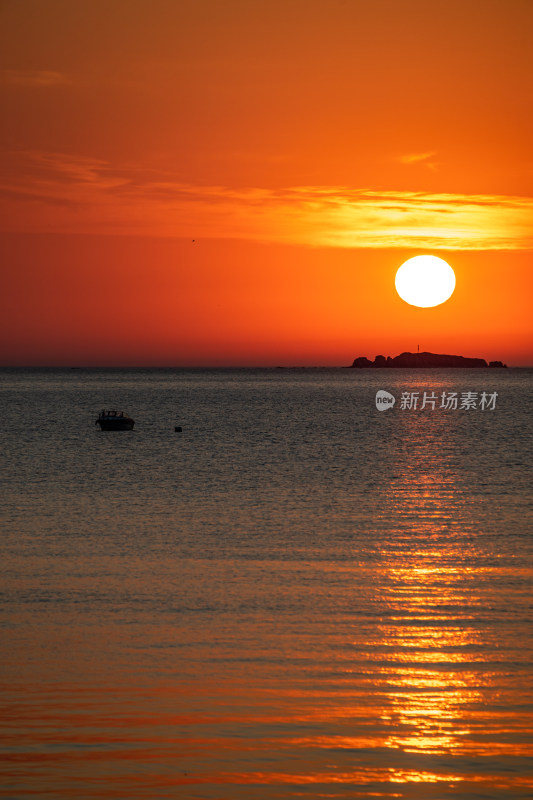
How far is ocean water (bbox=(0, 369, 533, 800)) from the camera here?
501 inches

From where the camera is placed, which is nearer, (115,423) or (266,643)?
(266,643)

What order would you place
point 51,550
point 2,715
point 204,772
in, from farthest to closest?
point 51,550, point 2,715, point 204,772

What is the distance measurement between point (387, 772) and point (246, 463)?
5355cm

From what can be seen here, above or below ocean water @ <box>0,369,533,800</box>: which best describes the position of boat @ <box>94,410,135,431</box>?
below

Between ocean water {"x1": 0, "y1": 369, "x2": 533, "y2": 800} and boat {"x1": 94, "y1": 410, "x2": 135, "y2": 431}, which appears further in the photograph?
boat {"x1": 94, "y1": 410, "x2": 135, "y2": 431}

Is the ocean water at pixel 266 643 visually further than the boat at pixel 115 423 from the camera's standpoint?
No

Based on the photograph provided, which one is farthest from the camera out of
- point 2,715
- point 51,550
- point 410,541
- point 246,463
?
point 246,463

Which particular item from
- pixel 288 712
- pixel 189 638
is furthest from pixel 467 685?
pixel 189 638

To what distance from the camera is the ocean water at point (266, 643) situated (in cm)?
1273

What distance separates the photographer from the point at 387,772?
12617 millimetres

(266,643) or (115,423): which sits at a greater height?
(266,643)

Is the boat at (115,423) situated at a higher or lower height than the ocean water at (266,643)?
lower

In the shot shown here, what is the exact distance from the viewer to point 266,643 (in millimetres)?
19703

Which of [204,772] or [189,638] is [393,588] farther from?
[204,772]
